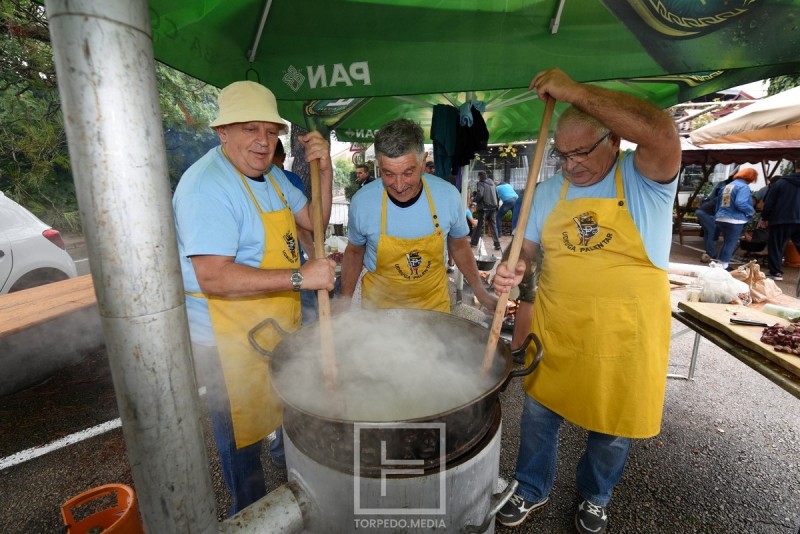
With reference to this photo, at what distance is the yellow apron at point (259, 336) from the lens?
70.3 inches

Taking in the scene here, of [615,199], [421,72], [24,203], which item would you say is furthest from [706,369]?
[24,203]

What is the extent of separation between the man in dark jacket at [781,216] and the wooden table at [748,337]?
6.14 meters

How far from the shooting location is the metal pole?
59 centimetres

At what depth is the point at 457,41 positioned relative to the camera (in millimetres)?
2355

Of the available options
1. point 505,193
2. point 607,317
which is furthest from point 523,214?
point 505,193

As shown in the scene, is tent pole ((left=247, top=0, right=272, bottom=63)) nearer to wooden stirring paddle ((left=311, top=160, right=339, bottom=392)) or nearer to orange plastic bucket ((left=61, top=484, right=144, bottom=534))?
wooden stirring paddle ((left=311, top=160, right=339, bottom=392))

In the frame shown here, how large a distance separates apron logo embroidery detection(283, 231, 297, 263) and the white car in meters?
5.05

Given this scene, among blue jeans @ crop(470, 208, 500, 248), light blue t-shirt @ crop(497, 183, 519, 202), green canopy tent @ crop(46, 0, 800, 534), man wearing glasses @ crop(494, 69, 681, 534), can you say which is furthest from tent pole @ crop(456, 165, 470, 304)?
light blue t-shirt @ crop(497, 183, 519, 202)

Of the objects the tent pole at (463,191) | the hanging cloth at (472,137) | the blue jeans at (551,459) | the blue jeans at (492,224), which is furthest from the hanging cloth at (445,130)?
the blue jeans at (492,224)

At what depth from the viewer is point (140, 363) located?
0.72 m

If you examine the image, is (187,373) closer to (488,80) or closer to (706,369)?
(488,80)

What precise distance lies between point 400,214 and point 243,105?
3.69 feet

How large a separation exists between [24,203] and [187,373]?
477 inches

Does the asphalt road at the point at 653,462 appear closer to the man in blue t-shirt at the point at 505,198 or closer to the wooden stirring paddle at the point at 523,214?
the wooden stirring paddle at the point at 523,214
